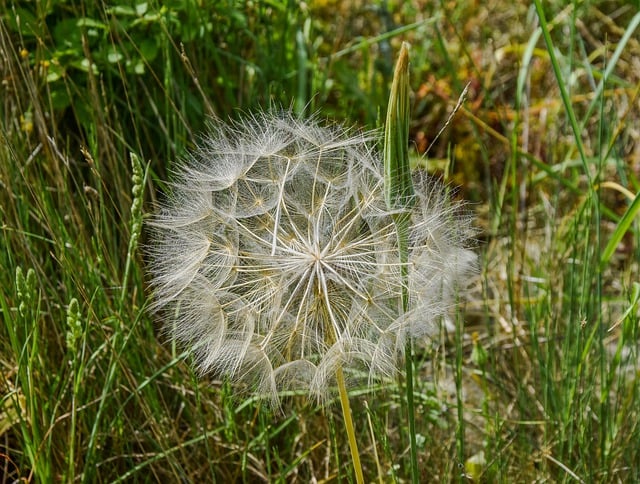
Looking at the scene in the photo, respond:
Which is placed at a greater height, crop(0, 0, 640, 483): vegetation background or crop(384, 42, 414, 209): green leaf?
crop(384, 42, 414, 209): green leaf

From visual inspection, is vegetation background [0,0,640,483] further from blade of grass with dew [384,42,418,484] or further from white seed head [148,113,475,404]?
blade of grass with dew [384,42,418,484]

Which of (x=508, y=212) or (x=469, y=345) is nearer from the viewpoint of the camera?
(x=469, y=345)

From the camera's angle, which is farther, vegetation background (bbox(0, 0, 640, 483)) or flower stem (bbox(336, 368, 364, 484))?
vegetation background (bbox(0, 0, 640, 483))

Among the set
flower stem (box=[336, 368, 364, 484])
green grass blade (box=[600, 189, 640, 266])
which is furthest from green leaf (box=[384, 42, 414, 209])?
green grass blade (box=[600, 189, 640, 266])

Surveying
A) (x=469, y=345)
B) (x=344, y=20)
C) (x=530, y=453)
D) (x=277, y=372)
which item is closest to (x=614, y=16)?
(x=344, y=20)

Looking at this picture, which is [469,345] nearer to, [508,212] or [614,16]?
[508,212]

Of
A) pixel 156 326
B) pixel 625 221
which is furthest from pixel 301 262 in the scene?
pixel 156 326

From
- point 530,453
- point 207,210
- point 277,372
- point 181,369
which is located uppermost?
point 207,210
